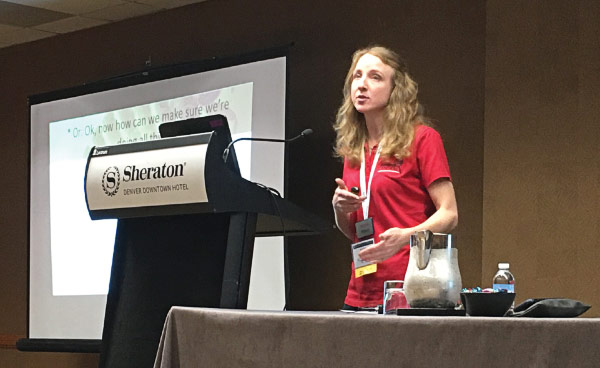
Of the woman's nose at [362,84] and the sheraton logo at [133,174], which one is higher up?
the woman's nose at [362,84]

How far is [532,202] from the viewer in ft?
11.9

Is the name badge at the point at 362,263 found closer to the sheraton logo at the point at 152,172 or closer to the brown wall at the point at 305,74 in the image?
the sheraton logo at the point at 152,172

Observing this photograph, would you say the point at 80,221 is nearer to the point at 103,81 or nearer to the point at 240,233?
the point at 103,81

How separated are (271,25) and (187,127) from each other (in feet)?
7.69

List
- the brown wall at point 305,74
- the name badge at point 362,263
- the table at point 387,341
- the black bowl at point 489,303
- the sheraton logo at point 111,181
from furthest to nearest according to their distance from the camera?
1. the brown wall at point 305,74
2. the name badge at point 362,263
3. the sheraton logo at point 111,181
4. the black bowl at point 489,303
5. the table at point 387,341

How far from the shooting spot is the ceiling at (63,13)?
524cm

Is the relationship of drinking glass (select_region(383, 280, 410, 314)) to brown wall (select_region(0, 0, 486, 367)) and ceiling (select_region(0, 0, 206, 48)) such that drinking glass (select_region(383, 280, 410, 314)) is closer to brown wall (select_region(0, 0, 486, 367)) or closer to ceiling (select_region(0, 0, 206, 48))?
brown wall (select_region(0, 0, 486, 367))

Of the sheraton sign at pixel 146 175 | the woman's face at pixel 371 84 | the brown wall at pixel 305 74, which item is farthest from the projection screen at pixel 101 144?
the sheraton sign at pixel 146 175

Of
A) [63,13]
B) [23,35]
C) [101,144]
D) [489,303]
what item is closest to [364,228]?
[489,303]

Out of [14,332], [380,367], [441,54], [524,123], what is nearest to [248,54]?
[441,54]

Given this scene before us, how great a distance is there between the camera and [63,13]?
5.43m

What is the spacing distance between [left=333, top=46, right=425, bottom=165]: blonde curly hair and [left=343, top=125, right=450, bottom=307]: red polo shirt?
0.04 meters

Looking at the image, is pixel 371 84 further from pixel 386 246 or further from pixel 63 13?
pixel 63 13

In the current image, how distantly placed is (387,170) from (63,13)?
3224 millimetres
